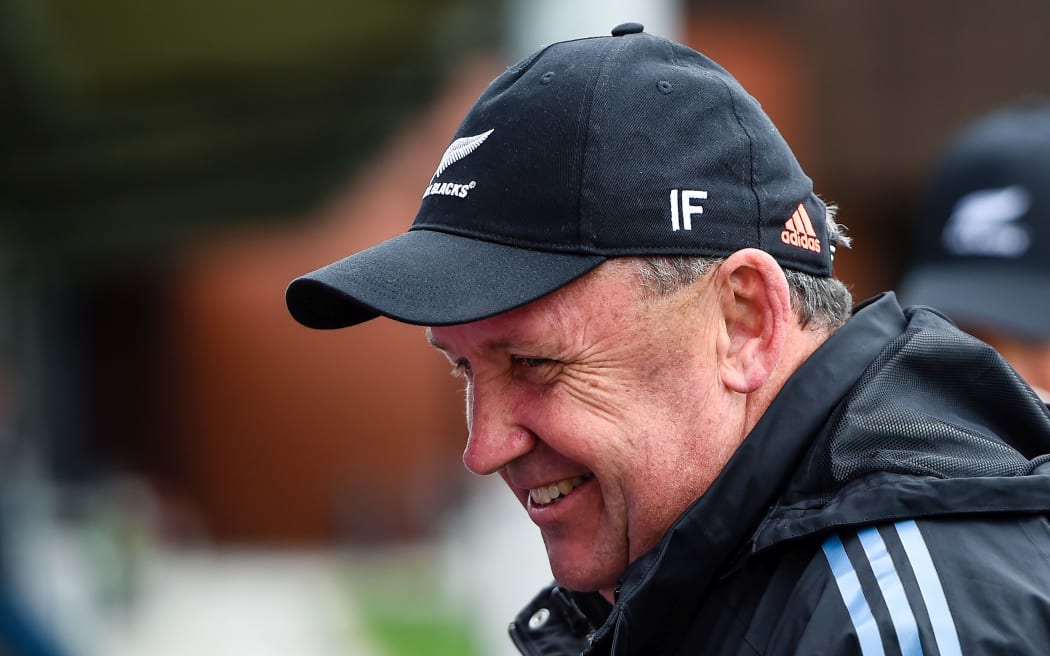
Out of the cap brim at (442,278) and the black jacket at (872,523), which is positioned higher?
the cap brim at (442,278)

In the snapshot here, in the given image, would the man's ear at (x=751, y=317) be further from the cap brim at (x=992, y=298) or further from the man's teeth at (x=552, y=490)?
the cap brim at (x=992, y=298)

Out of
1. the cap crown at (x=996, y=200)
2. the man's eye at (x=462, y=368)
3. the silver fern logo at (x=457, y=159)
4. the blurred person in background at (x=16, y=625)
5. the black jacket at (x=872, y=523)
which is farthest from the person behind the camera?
the blurred person in background at (x=16, y=625)

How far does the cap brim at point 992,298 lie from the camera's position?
3.03 metres

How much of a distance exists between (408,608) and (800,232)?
11913 millimetres

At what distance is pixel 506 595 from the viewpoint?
23.5 feet

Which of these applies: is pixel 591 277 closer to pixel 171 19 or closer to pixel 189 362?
pixel 171 19

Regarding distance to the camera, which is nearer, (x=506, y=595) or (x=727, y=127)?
Result: (x=727, y=127)

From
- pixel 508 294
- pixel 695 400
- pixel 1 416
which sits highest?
pixel 508 294

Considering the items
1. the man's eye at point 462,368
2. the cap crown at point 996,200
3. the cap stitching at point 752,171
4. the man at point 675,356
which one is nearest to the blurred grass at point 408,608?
the cap crown at point 996,200

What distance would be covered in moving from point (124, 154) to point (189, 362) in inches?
354

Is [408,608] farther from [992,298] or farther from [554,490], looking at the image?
[554,490]

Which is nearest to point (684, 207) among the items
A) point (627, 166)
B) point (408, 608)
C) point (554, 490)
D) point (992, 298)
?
point (627, 166)

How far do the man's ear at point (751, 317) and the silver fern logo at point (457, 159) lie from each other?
0.38m

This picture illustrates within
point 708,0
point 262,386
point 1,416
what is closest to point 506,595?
point 1,416
